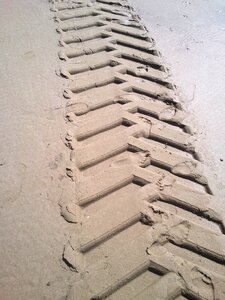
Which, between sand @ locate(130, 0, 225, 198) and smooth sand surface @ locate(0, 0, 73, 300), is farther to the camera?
sand @ locate(130, 0, 225, 198)

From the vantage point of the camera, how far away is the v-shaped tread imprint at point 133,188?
1486 millimetres

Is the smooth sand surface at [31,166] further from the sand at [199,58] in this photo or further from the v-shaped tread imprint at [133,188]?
the sand at [199,58]

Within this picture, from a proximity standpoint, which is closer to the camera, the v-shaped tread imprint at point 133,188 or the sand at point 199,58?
the v-shaped tread imprint at point 133,188

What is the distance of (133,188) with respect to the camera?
186 centimetres

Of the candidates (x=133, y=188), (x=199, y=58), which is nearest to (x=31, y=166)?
(x=133, y=188)

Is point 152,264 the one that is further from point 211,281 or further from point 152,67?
point 152,67

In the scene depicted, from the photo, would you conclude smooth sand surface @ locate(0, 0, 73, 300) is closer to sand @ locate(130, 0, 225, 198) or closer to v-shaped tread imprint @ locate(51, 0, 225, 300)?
v-shaped tread imprint @ locate(51, 0, 225, 300)

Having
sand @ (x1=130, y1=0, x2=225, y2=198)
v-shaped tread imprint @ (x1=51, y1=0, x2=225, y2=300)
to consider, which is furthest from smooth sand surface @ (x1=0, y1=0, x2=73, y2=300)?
sand @ (x1=130, y1=0, x2=225, y2=198)

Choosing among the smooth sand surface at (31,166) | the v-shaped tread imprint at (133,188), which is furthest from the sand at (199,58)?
the smooth sand surface at (31,166)

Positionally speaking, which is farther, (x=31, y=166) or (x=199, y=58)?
(x=199, y=58)

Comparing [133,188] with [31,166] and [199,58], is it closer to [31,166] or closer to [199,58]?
[31,166]

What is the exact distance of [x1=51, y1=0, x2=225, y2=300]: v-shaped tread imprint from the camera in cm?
149

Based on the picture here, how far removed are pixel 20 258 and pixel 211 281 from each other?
935 millimetres

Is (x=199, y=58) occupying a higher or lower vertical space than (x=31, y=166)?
higher
